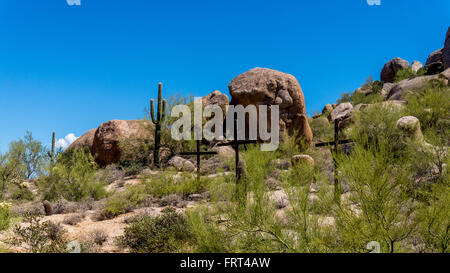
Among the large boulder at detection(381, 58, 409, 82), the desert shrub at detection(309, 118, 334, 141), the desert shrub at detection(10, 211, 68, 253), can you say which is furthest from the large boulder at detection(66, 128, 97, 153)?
the large boulder at detection(381, 58, 409, 82)

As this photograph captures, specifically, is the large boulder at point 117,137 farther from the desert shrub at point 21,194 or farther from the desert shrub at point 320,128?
the desert shrub at point 320,128

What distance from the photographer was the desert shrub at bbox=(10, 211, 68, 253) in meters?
4.92

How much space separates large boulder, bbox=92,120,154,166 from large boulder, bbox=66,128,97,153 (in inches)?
56.8

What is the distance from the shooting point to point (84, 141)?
20.6 metres

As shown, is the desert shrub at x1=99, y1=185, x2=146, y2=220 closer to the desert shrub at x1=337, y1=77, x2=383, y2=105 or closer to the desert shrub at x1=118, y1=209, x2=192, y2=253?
the desert shrub at x1=118, y1=209, x2=192, y2=253

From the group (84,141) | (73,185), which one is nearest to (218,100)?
(84,141)

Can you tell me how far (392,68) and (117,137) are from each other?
33847 millimetres

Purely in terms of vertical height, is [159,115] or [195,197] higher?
[159,115]

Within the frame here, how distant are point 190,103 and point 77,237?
13.2 metres

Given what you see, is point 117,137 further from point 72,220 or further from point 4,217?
point 4,217

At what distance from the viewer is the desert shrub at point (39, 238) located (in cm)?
492

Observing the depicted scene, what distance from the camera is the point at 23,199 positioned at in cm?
1170

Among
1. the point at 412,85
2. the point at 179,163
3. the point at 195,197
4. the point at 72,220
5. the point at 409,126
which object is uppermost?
the point at 412,85
